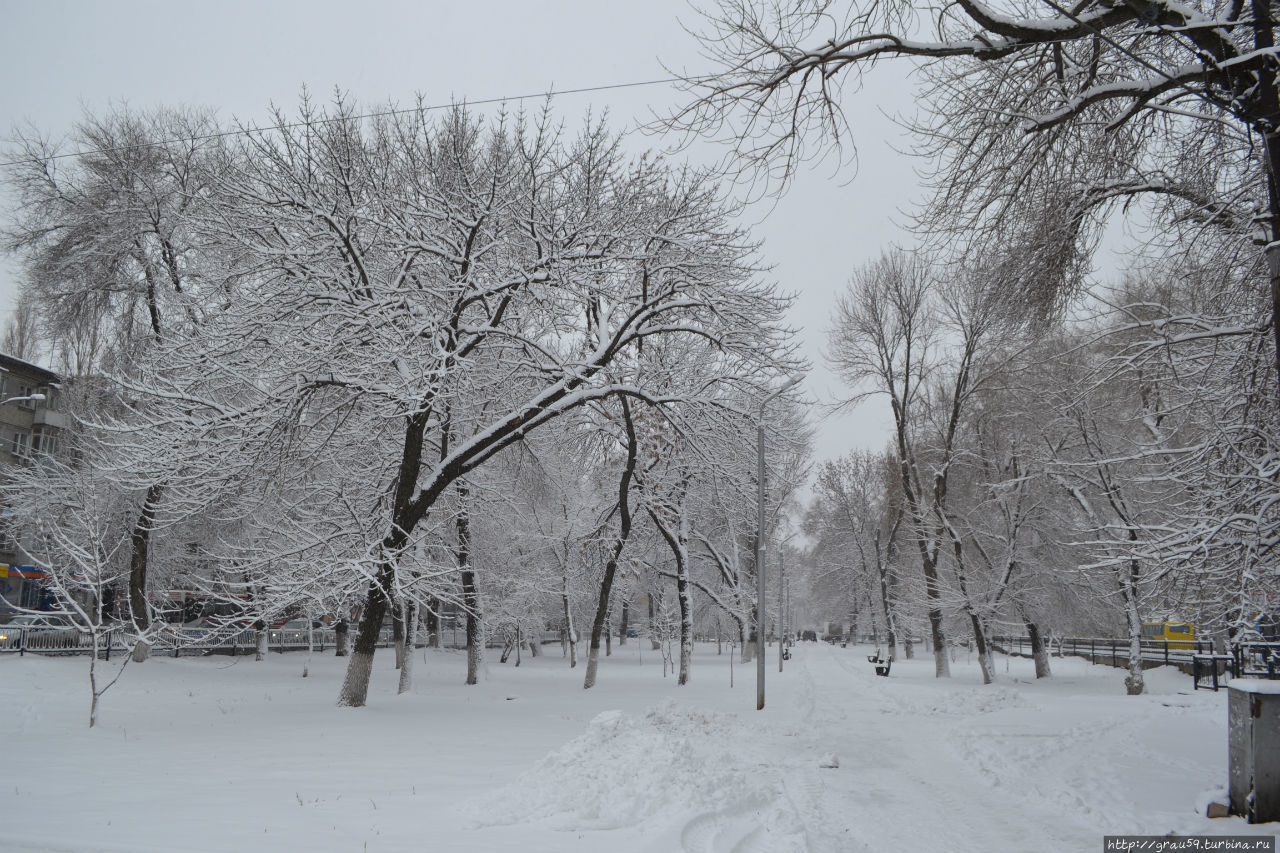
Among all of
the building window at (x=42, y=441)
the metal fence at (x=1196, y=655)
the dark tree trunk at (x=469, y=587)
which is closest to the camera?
the metal fence at (x=1196, y=655)

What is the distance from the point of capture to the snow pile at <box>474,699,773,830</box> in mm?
7316

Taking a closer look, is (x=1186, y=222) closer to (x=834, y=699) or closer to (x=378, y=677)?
(x=834, y=699)

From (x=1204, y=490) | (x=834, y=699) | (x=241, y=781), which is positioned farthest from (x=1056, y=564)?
(x=241, y=781)

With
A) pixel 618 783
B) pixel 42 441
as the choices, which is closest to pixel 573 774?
pixel 618 783

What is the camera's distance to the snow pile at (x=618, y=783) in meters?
7.32

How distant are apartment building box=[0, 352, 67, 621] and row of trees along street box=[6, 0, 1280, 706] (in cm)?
1373

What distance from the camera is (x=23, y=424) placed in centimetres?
4434

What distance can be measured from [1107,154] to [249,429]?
13.3 m

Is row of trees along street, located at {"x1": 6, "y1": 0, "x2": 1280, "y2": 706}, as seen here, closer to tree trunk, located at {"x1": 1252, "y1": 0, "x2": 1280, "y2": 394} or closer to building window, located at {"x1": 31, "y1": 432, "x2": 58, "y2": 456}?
tree trunk, located at {"x1": 1252, "y1": 0, "x2": 1280, "y2": 394}

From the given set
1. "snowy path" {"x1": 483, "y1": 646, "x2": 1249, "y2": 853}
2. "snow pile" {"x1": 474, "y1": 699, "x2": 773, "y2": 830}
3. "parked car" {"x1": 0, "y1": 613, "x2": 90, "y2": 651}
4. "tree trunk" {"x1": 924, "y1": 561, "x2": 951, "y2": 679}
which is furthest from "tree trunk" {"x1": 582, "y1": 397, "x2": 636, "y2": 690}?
"parked car" {"x1": 0, "y1": 613, "x2": 90, "y2": 651}

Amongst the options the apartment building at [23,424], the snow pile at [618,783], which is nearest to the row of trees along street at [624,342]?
the snow pile at [618,783]

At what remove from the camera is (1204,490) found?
9805 mm

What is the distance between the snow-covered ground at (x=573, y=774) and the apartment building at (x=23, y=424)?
27038mm

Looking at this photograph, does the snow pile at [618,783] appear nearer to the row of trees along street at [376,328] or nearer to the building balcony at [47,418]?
the row of trees along street at [376,328]
